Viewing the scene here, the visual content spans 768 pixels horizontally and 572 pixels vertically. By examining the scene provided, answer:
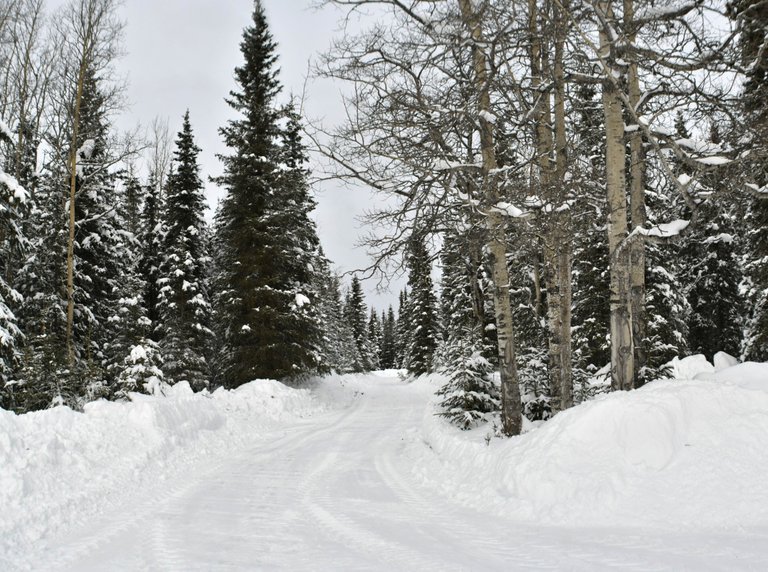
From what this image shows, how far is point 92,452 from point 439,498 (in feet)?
18.2

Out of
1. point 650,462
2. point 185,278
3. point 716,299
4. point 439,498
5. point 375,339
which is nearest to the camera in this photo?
point 650,462

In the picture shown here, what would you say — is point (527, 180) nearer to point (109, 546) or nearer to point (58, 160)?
point (109, 546)

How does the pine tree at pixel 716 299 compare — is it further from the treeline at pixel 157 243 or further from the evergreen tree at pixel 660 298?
the treeline at pixel 157 243

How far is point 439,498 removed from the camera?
671cm

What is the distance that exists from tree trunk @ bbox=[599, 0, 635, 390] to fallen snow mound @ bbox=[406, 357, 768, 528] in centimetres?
53

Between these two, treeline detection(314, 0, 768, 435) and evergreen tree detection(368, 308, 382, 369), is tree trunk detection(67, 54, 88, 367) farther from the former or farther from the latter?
evergreen tree detection(368, 308, 382, 369)

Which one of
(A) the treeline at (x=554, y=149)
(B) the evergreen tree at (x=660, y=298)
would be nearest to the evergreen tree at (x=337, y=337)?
(B) the evergreen tree at (x=660, y=298)

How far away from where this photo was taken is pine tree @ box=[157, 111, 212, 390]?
69.6ft

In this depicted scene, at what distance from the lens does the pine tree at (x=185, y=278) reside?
21.2m

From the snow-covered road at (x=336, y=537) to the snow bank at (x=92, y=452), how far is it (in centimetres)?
48

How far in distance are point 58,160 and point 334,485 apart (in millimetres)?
17083

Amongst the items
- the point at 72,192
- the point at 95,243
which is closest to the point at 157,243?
the point at 95,243

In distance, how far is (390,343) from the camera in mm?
88875

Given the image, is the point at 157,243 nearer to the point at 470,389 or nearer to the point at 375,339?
the point at 470,389
